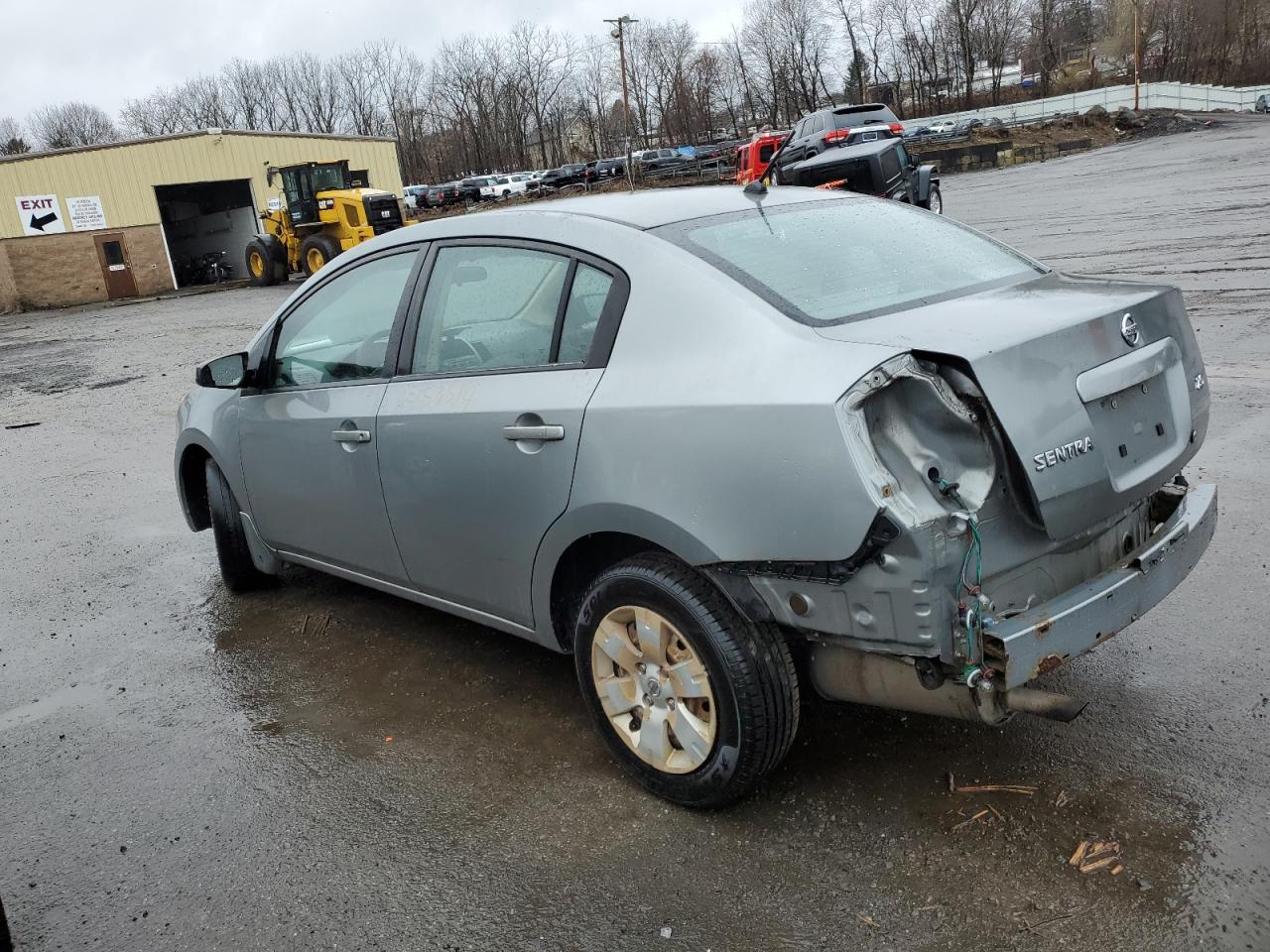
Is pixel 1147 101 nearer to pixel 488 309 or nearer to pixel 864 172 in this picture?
pixel 864 172

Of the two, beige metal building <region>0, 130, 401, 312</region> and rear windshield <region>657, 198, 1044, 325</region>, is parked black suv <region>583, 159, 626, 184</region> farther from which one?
rear windshield <region>657, 198, 1044, 325</region>

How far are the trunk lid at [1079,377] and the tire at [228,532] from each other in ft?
11.0

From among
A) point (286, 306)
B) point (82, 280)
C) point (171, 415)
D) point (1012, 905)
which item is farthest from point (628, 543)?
point (82, 280)

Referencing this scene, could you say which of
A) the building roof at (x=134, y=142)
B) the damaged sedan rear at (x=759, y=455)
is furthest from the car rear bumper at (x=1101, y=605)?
the building roof at (x=134, y=142)

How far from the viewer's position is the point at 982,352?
96.0 inches

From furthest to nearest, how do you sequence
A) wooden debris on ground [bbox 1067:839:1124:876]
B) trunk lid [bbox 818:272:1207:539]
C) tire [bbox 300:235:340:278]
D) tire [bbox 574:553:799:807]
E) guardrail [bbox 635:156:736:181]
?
1. guardrail [bbox 635:156:736:181]
2. tire [bbox 300:235:340:278]
3. tire [bbox 574:553:799:807]
4. wooden debris on ground [bbox 1067:839:1124:876]
5. trunk lid [bbox 818:272:1207:539]

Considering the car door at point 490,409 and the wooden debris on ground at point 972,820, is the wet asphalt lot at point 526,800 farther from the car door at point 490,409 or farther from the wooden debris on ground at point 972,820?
the car door at point 490,409

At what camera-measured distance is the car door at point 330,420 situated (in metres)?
3.83

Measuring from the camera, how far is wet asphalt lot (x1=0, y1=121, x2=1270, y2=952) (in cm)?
253

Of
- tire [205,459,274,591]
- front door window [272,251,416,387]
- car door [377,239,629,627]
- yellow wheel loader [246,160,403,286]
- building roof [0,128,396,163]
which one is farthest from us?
building roof [0,128,396,163]

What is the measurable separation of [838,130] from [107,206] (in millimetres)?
26545

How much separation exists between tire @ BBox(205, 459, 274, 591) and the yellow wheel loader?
23975 millimetres

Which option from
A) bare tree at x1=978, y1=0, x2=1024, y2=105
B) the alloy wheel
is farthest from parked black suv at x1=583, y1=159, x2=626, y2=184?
the alloy wheel

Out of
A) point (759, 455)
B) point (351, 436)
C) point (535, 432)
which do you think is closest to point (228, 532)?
point (351, 436)
